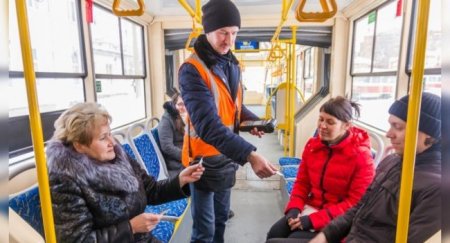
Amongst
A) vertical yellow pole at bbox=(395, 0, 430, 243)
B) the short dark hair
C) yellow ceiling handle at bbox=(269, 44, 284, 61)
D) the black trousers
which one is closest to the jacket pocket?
the black trousers

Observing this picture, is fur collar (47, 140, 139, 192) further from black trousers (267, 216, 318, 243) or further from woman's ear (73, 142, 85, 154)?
black trousers (267, 216, 318, 243)

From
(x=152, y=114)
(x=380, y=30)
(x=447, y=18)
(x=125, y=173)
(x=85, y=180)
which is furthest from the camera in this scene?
(x=152, y=114)

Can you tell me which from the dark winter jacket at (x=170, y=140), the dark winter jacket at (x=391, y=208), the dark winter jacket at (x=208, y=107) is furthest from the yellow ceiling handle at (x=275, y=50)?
the dark winter jacket at (x=391, y=208)

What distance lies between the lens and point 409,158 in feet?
1.48

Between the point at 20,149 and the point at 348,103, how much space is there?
2.27 m

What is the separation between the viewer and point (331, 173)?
5.16 ft

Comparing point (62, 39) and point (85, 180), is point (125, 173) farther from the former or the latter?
point (62, 39)

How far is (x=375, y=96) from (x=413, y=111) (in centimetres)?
326

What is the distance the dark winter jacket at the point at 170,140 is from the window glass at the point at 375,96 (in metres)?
2.04

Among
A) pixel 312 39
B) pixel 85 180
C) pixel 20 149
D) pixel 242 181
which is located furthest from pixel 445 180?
pixel 312 39

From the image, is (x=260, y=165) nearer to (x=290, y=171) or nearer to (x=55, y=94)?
(x=290, y=171)

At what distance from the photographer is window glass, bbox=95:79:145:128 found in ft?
10.5

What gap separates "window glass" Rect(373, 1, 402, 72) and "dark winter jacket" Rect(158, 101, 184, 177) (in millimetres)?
2275

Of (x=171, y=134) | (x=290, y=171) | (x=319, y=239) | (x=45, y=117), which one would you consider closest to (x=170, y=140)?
(x=171, y=134)
